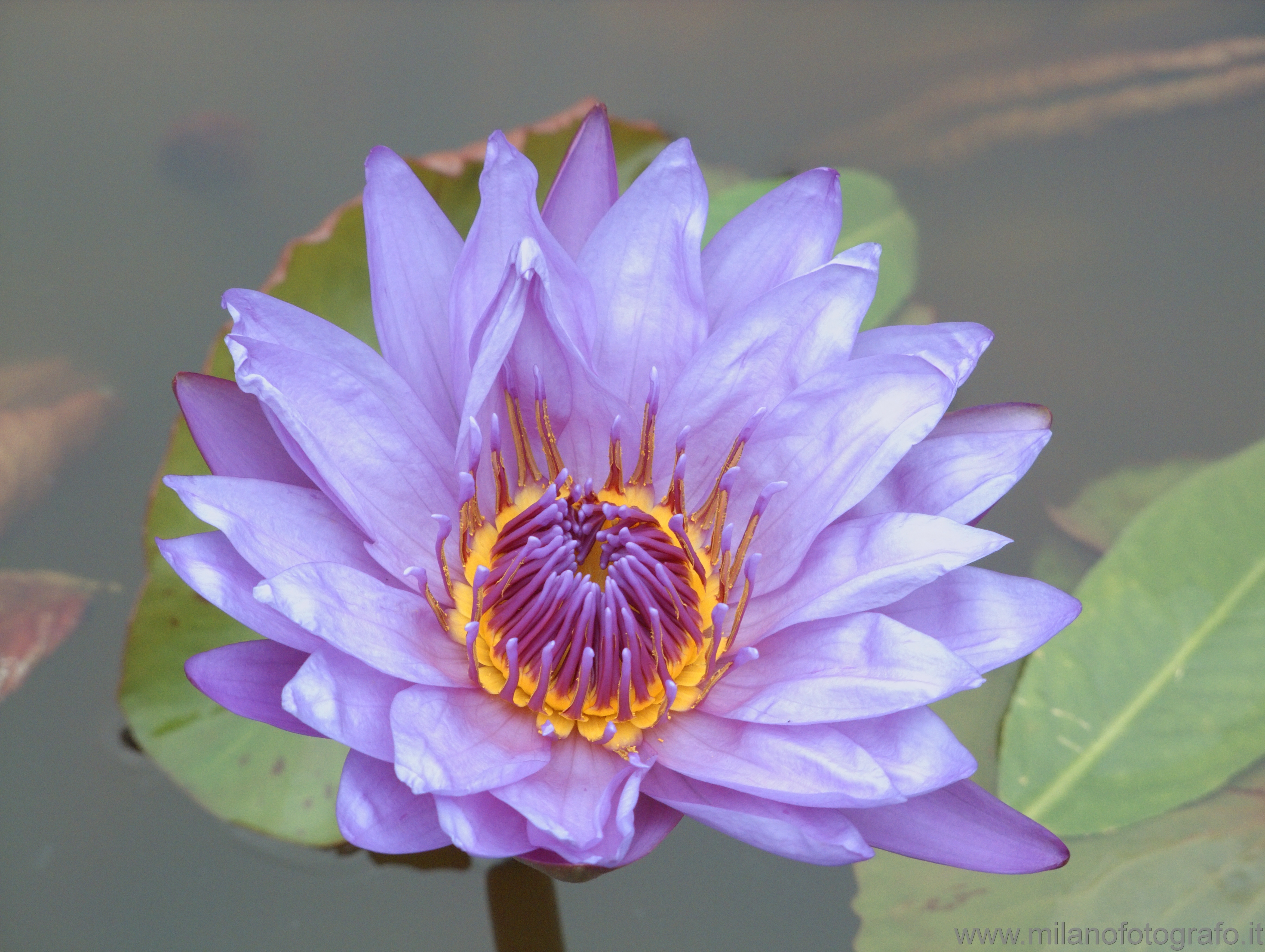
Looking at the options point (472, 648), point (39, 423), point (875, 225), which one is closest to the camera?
point (472, 648)

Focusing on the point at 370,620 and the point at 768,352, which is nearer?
the point at 370,620

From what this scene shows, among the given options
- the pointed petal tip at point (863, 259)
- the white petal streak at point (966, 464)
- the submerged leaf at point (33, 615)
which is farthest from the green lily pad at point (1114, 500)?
the submerged leaf at point (33, 615)

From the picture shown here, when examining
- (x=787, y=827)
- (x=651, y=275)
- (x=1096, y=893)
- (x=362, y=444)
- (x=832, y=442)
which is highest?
(x=651, y=275)

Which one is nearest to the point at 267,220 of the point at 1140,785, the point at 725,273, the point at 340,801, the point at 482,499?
the point at 482,499

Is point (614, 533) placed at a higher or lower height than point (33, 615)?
higher

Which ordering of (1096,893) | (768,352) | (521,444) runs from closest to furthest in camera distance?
(768,352), (521,444), (1096,893)

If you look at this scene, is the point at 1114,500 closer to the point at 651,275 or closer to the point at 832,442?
the point at 832,442

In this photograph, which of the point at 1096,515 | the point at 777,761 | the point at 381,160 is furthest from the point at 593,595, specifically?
the point at 1096,515

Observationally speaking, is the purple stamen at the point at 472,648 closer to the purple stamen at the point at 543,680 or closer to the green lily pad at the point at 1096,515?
the purple stamen at the point at 543,680
